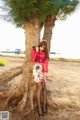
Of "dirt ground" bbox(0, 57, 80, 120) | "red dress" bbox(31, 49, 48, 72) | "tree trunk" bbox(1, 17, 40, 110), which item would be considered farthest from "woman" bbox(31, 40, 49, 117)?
"dirt ground" bbox(0, 57, 80, 120)

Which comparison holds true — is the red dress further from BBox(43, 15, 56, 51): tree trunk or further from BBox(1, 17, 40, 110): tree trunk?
BBox(43, 15, 56, 51): tree trunk

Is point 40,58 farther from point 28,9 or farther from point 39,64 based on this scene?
point 28,9

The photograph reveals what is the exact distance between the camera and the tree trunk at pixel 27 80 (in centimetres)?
948

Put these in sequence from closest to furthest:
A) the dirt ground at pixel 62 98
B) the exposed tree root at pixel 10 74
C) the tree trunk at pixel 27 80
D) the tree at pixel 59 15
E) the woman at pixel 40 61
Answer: the woman at pixel 40 61
the dirt ground at pixel 62 98
the tree trunk at pixel 27 80
the tree at pixel 59 15
the exposed tree root at pixel 10 74

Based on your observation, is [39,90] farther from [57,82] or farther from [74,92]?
[57,82]

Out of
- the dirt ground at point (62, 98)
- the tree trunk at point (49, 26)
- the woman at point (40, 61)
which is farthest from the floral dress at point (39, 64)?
the tree trunk at point (49, 26)

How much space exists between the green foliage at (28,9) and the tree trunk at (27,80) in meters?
0.24

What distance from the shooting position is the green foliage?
900 centimetres

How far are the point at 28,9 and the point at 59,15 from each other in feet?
5.57

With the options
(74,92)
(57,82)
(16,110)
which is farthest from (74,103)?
(57,82)

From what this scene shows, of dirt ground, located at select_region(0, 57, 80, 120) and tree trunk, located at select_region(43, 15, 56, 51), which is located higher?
tree trunk, located at select_region(43, 15, 56, 51)

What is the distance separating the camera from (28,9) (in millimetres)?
9008

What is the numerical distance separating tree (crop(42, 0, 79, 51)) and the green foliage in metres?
0.50

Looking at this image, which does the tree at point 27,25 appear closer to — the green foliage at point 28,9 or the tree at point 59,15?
the green foliage at point 28,9
